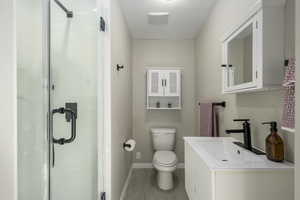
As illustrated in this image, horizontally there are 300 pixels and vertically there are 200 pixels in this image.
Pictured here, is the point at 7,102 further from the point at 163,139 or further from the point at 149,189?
the point at 163,139

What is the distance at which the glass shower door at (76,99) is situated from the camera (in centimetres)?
146

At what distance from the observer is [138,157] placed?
3.17 m

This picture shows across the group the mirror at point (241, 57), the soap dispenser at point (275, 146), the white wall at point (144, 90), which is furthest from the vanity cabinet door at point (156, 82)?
the soap dispenser at point (275, 146)

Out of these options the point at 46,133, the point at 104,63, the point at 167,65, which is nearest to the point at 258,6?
the point at 104,63

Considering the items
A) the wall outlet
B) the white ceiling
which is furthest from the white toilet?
the white ceiling

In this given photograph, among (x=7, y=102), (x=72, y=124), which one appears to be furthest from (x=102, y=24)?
(x=7, y=102)

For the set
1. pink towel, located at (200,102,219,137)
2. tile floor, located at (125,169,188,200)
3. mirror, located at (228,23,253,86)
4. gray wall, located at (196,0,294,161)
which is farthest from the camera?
tile floor, located at (125,169,188,200)

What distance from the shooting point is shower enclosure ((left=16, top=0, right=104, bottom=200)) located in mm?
1021

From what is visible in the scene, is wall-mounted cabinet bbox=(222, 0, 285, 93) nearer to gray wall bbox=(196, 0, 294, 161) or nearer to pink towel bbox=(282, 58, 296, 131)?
gray wall bbox=(196, 0, 294, 161)

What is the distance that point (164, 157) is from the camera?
243 cm

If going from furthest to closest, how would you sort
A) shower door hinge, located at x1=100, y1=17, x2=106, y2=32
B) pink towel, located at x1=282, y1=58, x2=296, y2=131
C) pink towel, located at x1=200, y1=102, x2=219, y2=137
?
pink towel, located at x1=200, y1=102, x2=219, y2=137 < shower door hinge, located at x1=100, y1=17, x2=106, y2=32 < pink towel, located at x1=282, y1=58, x2=296, y2=131

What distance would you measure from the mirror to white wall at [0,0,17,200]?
1305 millimetres

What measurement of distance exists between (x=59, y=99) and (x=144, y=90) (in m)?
1.86

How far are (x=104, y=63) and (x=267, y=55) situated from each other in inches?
49.0
